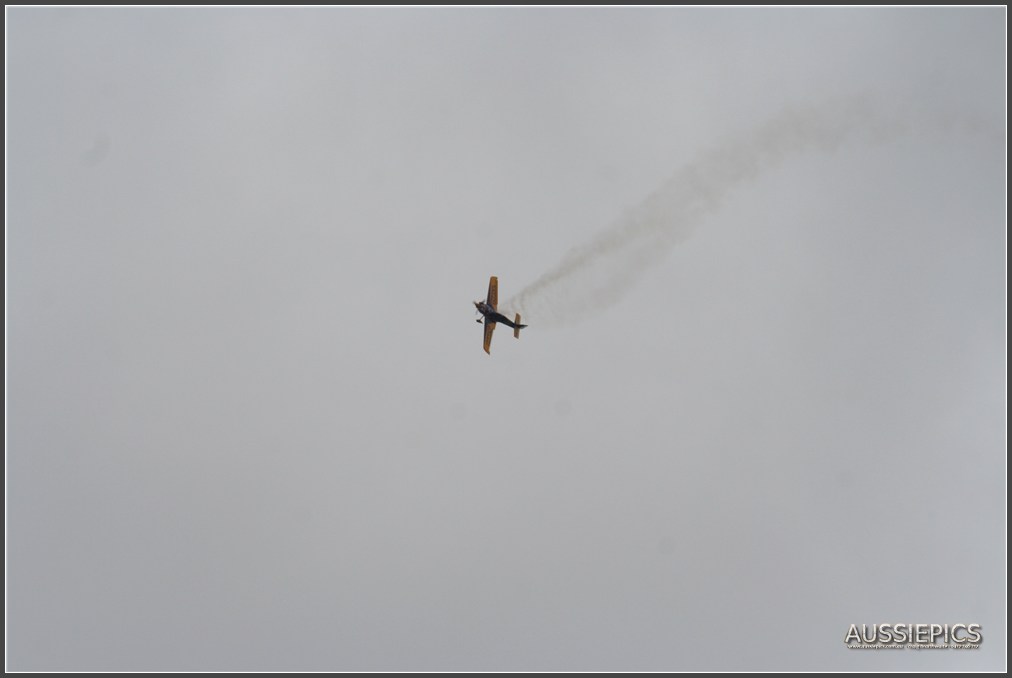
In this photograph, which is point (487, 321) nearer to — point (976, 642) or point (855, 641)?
point (855, 641)

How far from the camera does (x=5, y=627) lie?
111 meters

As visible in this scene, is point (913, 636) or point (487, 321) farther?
point (913, 636)

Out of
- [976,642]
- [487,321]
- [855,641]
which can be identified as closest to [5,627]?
[487,321]

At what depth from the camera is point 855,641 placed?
7669 centimetres

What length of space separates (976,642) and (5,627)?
11530 cm

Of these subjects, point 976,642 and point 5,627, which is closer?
point 976,642

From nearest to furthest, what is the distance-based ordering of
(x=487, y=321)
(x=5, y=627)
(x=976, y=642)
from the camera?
(x=487, y=321) → (x=976, y=642) → (x=5, y=627)

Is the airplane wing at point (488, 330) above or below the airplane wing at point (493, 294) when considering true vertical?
below

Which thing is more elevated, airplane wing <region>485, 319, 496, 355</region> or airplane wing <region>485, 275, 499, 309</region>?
airplane wing <region>485, 275, 499, 309</region>

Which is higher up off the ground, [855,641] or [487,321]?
[487,321]

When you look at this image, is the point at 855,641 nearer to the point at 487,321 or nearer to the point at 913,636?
the point at 913,636

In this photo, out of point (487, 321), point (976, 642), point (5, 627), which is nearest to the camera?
point (487, 321)

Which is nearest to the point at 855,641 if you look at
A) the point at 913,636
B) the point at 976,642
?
the point at 913,636

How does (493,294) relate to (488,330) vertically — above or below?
above
